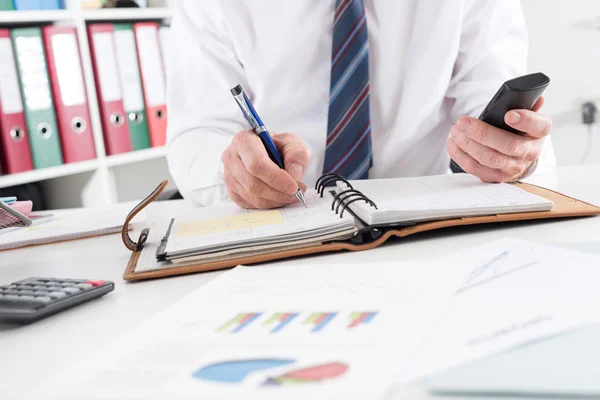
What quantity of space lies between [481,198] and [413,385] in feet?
1.49

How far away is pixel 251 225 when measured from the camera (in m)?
0.76

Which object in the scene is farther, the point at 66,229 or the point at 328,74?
the point at 328,74

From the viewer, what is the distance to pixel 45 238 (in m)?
0.95

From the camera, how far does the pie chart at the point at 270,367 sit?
0.35 m

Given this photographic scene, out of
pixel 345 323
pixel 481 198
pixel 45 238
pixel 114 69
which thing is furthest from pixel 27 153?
pixel 345 323

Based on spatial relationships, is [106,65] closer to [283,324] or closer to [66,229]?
[66,229]

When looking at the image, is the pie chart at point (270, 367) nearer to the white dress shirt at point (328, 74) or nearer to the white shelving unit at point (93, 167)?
the white dress shirt at point (328, 74)

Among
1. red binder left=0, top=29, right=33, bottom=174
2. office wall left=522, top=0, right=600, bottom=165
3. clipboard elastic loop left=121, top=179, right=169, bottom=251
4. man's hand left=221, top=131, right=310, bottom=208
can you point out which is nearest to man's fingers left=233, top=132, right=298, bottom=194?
man's hand left=221, top=131, right=310, bottom=208

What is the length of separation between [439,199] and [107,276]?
1.35ft

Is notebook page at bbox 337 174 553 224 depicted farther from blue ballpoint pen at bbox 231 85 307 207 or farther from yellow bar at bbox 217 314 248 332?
yellow bar at bbox 217 314 248 332

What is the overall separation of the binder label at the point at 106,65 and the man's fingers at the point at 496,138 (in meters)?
1.27

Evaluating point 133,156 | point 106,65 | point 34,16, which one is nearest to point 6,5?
point 34,16

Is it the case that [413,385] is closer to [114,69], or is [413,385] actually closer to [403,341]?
[403,341]

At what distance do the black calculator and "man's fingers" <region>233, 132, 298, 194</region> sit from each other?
0.89 ft
